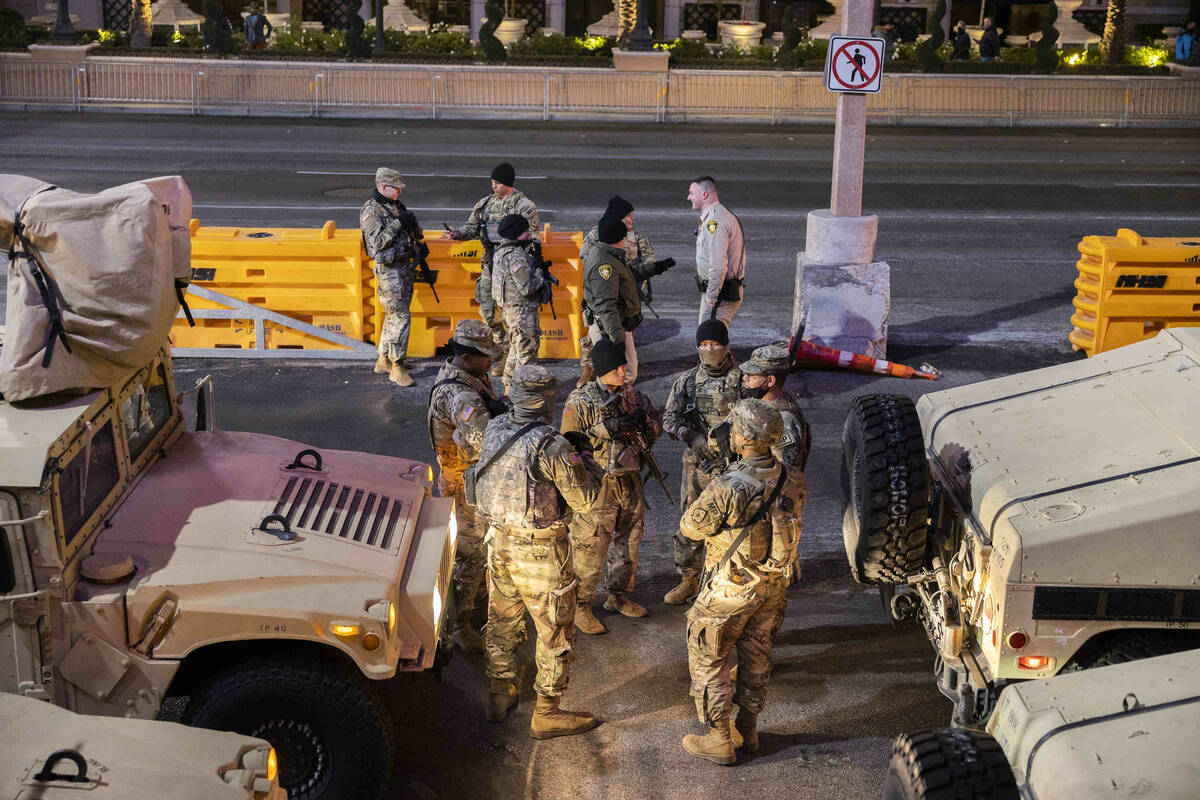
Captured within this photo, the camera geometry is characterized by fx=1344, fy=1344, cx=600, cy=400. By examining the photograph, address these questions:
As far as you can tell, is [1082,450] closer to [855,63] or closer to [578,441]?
[578,441]

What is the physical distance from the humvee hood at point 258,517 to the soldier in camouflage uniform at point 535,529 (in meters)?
0.50

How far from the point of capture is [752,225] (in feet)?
63.6

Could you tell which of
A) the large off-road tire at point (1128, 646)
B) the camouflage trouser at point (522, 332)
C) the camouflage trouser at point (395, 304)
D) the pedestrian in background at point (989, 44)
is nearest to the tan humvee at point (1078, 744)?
the large off-road tire at point (1128, 646)

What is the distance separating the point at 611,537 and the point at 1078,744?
12.5 ft

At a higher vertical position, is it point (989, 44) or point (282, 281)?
point (989, 44)

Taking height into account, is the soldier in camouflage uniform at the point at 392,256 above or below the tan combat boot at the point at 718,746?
above

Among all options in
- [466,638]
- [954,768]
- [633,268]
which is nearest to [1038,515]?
[954,768]

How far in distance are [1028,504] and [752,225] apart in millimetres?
13575

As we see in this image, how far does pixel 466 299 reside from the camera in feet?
44.2

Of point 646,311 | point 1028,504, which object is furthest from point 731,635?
point 646,311

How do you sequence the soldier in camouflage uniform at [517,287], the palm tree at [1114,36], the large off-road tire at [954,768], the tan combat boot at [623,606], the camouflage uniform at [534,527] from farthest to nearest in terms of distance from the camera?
the palm tree at [1114,36] → the soldier in camouflage uniform at [517,287] → the tan combat boot at [623,606] → the camouflage uniform at [534,527] → the large off-road tire at [954,768]

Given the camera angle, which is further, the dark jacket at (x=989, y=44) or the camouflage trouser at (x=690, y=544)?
the dark jacket at (x=989, y=44)

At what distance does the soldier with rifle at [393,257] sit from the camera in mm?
12281

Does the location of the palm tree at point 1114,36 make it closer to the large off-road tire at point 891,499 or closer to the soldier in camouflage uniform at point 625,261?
the soldier in camouflage uniform at point 625,261
